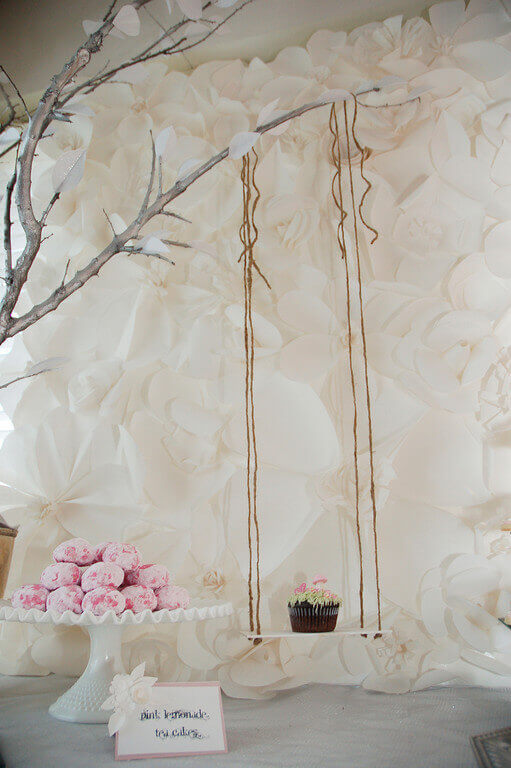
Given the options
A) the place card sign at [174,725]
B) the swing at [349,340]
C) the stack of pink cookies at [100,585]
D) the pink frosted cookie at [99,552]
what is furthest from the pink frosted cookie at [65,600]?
the swing at [349,340]

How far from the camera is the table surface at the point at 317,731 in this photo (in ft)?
3.24

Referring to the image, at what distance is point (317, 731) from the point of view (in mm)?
1135

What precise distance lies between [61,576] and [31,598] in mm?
64

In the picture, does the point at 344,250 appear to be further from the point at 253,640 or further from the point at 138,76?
the point at 253,640

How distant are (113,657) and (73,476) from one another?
1.71 feet

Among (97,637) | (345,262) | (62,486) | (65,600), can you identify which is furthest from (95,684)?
(345,262)

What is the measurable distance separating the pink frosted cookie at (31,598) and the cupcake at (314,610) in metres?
0.52

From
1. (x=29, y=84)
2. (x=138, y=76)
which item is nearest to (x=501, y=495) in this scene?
(x=138, y=76)

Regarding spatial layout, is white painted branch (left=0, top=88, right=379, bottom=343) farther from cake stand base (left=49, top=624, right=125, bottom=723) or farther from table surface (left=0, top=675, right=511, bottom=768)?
table surface (left=0, top=675, right=511, bottom=768)

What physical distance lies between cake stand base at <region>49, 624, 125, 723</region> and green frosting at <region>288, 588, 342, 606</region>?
0.37m

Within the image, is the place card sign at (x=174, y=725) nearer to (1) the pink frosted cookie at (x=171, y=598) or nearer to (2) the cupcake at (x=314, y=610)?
(1) the pink frosted cookie at (x=171, y=598)

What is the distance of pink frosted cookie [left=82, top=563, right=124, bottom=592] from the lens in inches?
47.4

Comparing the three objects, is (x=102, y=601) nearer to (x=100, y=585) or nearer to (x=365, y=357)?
(x=100, y=585)

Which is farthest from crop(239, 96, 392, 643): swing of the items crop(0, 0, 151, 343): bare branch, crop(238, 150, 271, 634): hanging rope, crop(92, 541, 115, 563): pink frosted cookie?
crop(0, 0, 151, 343): bare branch
